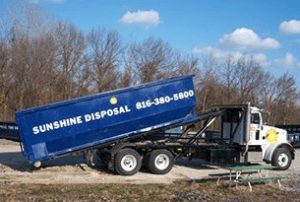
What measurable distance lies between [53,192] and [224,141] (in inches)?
356

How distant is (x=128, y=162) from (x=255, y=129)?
5453 millimetres

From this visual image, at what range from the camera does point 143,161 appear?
1944 cm

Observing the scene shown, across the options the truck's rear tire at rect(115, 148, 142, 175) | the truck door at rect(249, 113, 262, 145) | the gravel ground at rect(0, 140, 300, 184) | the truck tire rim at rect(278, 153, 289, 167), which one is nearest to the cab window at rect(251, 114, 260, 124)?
the truck door at rect(249, 113, 262, 145)

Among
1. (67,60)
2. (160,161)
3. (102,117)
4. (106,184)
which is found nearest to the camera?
(106,184)

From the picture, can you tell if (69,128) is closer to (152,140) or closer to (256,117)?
(152,140)

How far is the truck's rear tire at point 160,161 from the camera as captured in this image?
1909 cm

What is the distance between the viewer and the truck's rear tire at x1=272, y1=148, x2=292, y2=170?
21.3 m

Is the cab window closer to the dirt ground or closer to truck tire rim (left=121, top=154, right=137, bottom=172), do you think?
the dirt ground

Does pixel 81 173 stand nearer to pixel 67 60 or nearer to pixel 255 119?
pixel 255 119

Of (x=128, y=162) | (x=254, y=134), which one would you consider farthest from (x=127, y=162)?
(x=254, y=134)

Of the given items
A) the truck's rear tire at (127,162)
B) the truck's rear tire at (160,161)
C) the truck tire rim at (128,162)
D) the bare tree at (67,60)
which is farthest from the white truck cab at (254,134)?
the bare tree at (67,60)

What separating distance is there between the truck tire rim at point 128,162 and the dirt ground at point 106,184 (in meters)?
0.34

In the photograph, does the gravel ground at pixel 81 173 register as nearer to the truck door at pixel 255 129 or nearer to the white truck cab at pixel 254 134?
the white truck cab at pixel 254 134

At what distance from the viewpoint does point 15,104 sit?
64125mm
